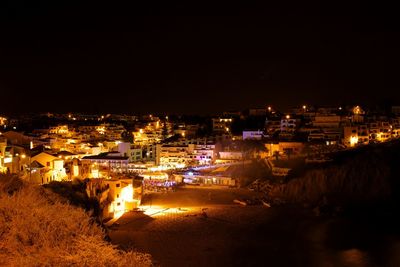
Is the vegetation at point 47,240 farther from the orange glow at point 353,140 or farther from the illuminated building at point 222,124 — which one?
the illuminated building at point 222,124

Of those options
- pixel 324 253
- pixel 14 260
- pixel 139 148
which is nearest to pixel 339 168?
pixel 324 253

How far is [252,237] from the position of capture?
64.5 feet

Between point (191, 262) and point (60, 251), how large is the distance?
706 centimetres

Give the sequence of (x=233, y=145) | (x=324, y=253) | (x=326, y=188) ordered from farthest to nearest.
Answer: (x=233, y=145) → (x=326, y=188) → (x=324, y=253)

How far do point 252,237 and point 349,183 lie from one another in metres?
11.9

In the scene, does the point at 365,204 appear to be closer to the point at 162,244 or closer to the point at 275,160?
the point at 275,160

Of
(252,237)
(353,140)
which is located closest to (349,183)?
(252,237)

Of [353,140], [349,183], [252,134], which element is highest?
[252,134]

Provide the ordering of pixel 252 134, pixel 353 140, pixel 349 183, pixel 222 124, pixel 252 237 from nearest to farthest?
pixel 252 237
pixel 349 183
pixel 353 140
pixel 252 134
pixel 222 124

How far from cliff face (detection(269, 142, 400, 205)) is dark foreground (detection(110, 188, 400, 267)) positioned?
3218mm

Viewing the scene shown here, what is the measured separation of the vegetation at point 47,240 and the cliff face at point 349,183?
18251 millimetres

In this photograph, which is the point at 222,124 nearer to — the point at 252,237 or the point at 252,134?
the point at 252,134

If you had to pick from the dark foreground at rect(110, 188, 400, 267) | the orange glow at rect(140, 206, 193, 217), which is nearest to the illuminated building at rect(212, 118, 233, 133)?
the dark foreground at rect(110, 188, 400, 267)

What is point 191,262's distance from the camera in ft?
53.2
